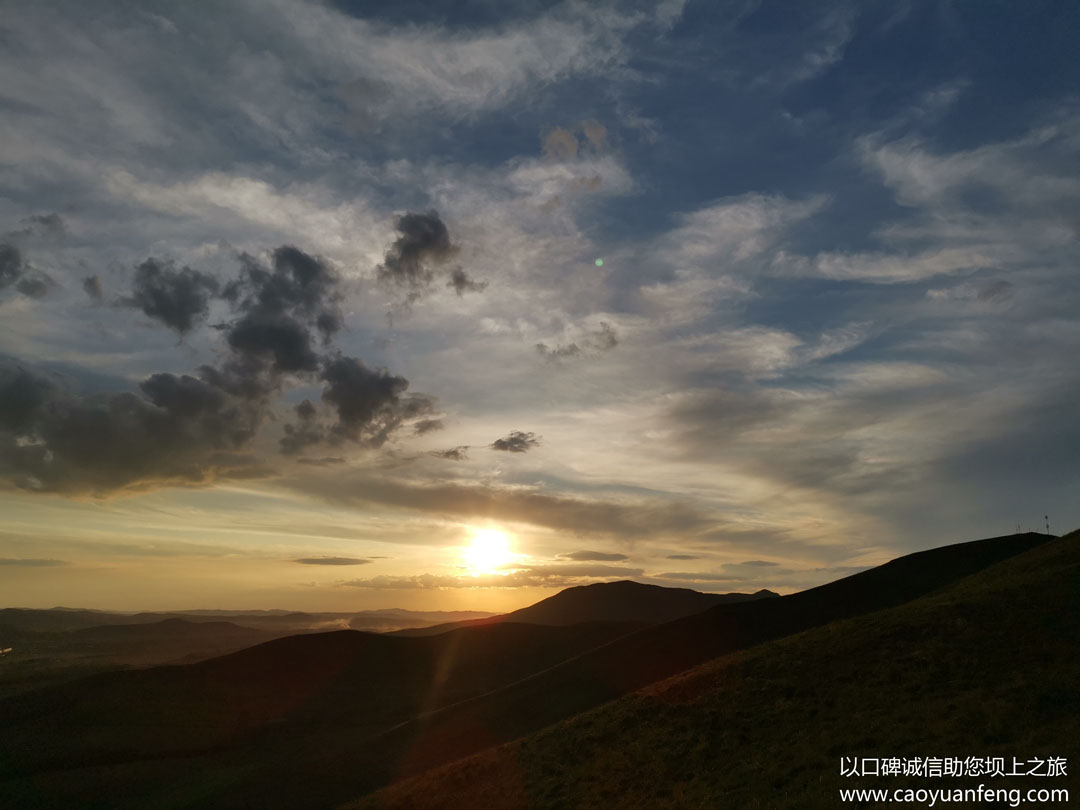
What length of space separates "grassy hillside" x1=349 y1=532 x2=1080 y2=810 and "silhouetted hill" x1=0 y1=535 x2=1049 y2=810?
13.0 meters

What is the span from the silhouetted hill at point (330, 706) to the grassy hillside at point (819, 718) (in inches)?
511

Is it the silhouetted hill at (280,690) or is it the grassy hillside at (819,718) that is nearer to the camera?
the grassy hillside at (819,718)

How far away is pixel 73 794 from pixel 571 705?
130 ft

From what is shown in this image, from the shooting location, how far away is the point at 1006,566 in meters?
54.1

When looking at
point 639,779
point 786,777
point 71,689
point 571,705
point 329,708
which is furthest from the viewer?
point 329,708

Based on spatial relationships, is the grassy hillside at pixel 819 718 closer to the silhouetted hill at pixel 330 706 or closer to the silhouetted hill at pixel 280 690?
the silhouetted hill at pixel 330 706

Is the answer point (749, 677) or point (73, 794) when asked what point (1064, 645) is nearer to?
point (749, 677)

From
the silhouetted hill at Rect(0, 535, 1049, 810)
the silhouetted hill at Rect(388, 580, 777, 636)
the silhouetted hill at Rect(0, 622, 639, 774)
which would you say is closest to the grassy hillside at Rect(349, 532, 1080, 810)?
the silhouetted hill at Rect(0, 535, 1049, 810)

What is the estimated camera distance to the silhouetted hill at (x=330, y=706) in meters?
48.9

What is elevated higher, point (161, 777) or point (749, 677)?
point (749, 677)

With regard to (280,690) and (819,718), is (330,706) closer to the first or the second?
(280,690)

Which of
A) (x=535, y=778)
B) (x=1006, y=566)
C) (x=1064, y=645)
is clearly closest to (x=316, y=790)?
(x=535, y=778)

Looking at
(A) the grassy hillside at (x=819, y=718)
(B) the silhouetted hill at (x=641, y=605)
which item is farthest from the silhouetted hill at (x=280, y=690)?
(B) the silhouetted hill at (x=641, y=605)

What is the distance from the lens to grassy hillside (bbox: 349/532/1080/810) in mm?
24734
